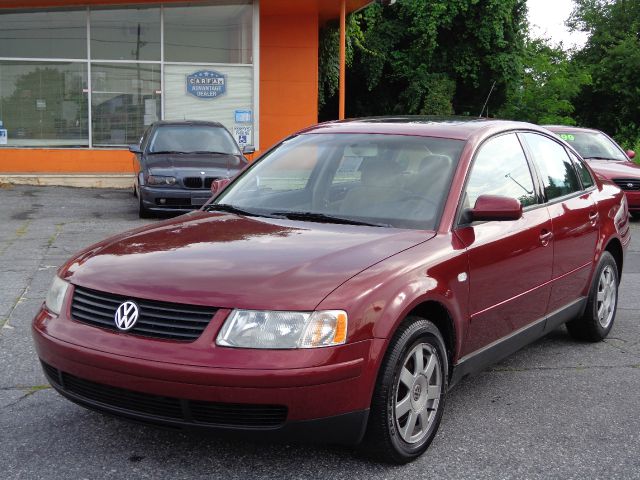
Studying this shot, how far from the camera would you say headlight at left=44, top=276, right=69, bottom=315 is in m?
3.69

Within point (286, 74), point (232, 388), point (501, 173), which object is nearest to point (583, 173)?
point (501, 173)

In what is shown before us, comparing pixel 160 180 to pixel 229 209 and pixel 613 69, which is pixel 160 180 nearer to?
pixel 229 209

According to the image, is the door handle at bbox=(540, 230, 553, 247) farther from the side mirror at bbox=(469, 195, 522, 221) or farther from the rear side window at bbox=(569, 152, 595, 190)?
the rear side window at bbox=(569, 152, 595, 190)

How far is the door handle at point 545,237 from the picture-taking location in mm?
4746

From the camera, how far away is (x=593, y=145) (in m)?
14.5

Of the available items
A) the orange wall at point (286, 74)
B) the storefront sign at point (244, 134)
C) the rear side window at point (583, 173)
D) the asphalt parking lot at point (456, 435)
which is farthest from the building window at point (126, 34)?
the rear side window at point (583, 173)

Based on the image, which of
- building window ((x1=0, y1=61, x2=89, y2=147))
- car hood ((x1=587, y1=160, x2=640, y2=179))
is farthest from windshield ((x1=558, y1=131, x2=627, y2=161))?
building window ((x1=0, y1=61, x2=89, y2=147))

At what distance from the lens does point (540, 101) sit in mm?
31469

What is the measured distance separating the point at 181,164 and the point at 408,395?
9003 millimetres

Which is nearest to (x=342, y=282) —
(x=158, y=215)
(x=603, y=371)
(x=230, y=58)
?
(x=603, y=371)

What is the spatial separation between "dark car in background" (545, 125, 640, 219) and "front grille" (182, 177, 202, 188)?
6.06m

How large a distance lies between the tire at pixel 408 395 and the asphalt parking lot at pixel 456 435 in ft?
0.36

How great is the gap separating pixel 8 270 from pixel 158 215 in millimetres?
4710

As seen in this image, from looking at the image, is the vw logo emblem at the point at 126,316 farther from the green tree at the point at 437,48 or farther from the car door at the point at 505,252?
the green tree at the point at 437,48
